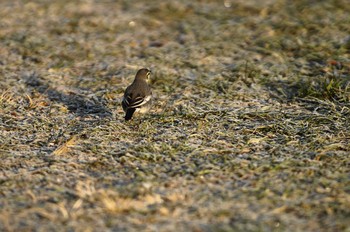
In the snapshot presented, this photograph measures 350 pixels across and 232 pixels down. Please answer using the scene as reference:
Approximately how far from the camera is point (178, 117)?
7223 millimetres

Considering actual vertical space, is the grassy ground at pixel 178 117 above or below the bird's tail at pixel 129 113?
below

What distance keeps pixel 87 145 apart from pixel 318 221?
103 inches

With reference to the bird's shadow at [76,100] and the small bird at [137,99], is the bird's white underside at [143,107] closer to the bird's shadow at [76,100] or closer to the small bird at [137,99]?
the small bird at [137,99]

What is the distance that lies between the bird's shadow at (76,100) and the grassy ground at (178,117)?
0.03 metres

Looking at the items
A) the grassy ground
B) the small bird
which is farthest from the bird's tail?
the grassy ground

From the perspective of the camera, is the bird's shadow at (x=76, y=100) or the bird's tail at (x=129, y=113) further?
the bird's shadow at (x=76, y=100)

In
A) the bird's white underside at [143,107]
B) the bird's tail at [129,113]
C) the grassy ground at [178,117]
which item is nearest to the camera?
the grassy ground at [178,117]

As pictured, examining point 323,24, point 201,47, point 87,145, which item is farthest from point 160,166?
point 323,24

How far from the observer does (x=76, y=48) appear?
31.8 ft

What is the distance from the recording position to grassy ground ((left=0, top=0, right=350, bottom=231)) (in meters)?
5.07

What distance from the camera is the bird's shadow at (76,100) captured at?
24.7 ft

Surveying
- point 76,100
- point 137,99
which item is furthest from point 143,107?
point 76,100

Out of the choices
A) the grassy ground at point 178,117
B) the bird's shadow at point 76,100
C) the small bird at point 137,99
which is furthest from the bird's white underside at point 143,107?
the bird's shadow at point 76,100

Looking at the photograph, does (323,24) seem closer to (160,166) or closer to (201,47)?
(201,47)
